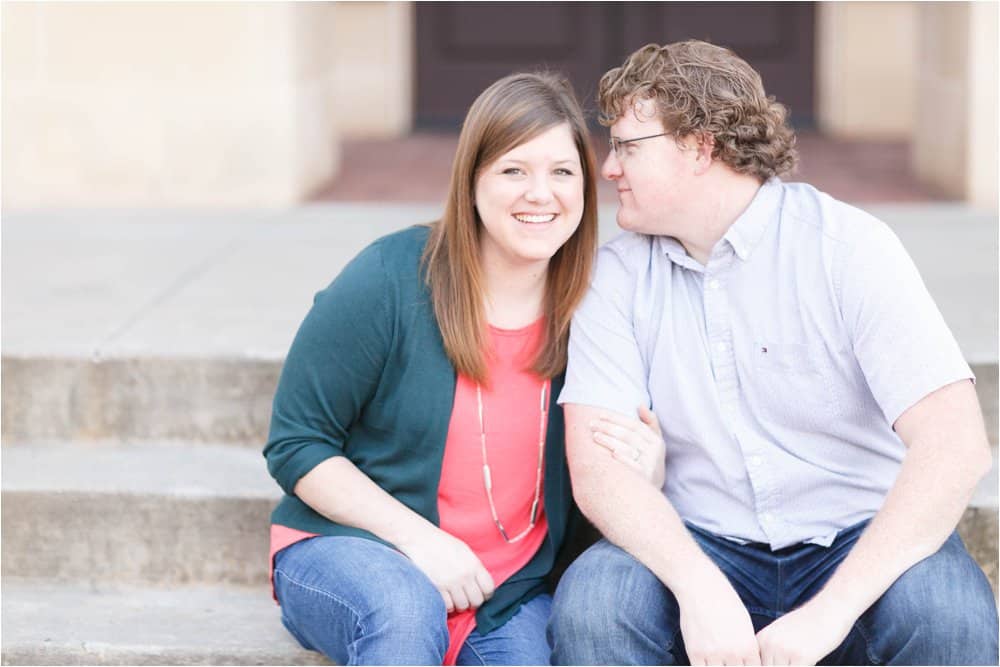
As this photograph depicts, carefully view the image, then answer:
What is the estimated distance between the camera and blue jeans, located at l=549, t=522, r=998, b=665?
231 centimetres

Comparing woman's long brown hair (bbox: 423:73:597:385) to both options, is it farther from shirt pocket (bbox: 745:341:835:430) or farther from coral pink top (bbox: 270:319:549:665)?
shirt pocket (bbox: 745:341:835:430)

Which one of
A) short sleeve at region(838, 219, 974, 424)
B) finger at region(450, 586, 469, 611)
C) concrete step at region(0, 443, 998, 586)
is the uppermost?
short sleeve at region(838, 219, 974, 424)

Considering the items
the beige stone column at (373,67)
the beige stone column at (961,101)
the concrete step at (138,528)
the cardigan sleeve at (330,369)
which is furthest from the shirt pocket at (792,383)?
the beige stone column at (373,67)

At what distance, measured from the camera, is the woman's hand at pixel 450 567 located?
2512 mm

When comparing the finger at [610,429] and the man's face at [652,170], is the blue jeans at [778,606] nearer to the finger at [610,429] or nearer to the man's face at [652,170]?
the finger at [610,429]

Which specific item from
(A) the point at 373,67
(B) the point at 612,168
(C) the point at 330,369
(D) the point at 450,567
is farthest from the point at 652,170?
(A) the point at 373,67

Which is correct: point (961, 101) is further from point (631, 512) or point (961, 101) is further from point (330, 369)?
point (330, 369)

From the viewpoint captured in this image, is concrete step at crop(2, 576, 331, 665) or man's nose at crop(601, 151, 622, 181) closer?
man's nose at crop(601, 151, 622, 181)

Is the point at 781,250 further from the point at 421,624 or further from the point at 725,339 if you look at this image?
the point at 421,624

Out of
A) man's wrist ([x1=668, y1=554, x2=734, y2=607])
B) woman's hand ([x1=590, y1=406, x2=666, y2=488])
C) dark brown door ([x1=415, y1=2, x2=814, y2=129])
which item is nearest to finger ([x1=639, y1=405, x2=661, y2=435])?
woman's hand ([x1=590, y1=406, x2=666, y2=488])

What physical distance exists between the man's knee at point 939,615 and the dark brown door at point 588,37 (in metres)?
5.23

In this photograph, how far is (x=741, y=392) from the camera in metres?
2.55

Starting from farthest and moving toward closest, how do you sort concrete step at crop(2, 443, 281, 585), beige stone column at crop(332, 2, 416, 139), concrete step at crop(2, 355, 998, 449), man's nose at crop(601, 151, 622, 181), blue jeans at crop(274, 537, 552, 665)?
beige stone column at crop(332, 2, 416, 139), concrete step at crop(2, 355, 998, 449), concrete step at crop(2, 443, 281, 585), man's nose at crop(601, 151, 622, 181), blue jeans at crop(274, 537, 552, 665)

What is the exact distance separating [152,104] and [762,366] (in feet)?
11.5
